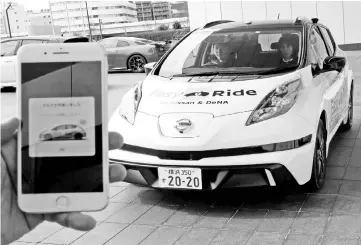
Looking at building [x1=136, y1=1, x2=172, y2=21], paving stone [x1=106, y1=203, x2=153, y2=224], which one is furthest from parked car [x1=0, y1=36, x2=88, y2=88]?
building [x1=136, y1=1, x2=172, y2=21]

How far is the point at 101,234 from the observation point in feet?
13.0

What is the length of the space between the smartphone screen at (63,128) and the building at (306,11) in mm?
20353

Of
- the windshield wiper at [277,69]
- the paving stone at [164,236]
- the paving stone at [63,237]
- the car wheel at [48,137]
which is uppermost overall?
the car wheel at [48,137]

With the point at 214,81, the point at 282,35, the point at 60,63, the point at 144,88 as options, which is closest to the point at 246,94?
the point at 214,81

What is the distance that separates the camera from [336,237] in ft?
11.8

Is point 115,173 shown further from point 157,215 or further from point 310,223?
point 157,215

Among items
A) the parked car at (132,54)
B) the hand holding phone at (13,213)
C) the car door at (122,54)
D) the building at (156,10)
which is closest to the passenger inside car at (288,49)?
the hand holding phone at (13,213)

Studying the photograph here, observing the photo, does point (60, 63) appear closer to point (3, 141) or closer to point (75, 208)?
point (3, 141)

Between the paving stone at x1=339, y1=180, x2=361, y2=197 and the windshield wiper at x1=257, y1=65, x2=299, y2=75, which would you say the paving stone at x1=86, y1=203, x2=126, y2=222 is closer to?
the windshield wiper at x1=257, y1=65, x2=299, y2=75

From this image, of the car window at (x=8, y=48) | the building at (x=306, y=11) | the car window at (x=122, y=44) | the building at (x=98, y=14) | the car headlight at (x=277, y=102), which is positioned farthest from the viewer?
the building at (x=98, y=14)

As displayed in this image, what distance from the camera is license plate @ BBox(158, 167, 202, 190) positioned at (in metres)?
4.12

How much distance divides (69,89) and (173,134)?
2460 millimetres

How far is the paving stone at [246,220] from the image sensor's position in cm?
393

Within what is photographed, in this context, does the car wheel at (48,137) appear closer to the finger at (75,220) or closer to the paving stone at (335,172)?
the finger at (75,220)
